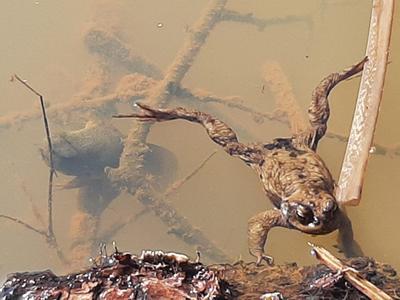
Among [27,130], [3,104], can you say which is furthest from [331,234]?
[3,104]

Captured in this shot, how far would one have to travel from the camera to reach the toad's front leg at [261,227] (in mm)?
2239

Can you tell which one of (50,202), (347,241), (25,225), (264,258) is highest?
(347,241)

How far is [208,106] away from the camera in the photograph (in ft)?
9.20

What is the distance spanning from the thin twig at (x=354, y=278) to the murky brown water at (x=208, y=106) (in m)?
0.95

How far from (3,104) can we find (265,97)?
3.87 feet

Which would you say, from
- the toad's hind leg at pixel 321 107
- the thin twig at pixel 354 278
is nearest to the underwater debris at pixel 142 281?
the thin twig at pixel 354 278

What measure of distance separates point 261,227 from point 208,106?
74 centimetres

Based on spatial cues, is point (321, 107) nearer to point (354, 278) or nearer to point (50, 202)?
point (50, 202)

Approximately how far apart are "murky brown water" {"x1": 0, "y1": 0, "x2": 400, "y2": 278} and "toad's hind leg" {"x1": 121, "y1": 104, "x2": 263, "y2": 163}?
0.26ft

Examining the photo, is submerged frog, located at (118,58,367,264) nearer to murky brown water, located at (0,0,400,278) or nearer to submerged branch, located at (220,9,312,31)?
murky brown water, located at (0,0,400,278)

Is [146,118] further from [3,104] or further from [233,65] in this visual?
[3,104]

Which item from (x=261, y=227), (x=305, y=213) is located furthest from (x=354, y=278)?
(x=261, y=227)

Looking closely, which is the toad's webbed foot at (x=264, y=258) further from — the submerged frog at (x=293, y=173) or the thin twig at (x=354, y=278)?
the thin twig at (x=354, y=278)

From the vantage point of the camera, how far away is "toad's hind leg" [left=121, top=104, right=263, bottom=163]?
2.53 meters
